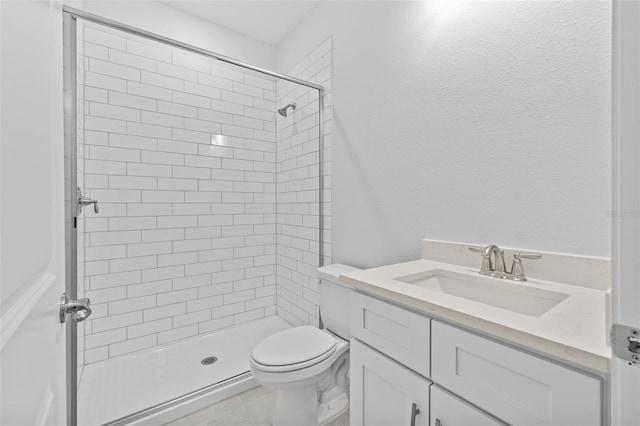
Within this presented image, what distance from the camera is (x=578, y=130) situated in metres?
0.91

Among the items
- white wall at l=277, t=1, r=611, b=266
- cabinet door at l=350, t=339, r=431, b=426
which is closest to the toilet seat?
cabinet door at l=350, t=339, r=431, b=426

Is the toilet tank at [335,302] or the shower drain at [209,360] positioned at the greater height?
the toilet tank at [335,302]

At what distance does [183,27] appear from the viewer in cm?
219

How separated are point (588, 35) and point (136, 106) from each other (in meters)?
2.43

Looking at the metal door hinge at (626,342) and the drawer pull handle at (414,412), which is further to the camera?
the drawer pull handle at (414,412)

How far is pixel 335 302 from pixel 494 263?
2.71 feet

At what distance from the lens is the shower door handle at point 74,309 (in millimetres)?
684

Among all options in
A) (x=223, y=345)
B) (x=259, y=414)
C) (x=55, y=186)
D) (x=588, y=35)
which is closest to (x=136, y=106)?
(x=55, y=186)

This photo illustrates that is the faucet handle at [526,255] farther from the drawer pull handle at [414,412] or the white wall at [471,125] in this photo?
the drawer pull handle at [414,412]

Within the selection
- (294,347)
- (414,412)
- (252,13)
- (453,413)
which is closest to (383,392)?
(414,412)

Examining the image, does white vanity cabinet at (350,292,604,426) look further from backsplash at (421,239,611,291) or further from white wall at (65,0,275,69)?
white wall at (65,0,275,69)

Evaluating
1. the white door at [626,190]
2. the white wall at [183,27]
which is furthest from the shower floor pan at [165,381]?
the white wall at [183,27]

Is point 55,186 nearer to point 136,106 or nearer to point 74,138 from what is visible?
point 74,138

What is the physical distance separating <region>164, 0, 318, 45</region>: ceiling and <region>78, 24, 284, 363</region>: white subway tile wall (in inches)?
12.5
